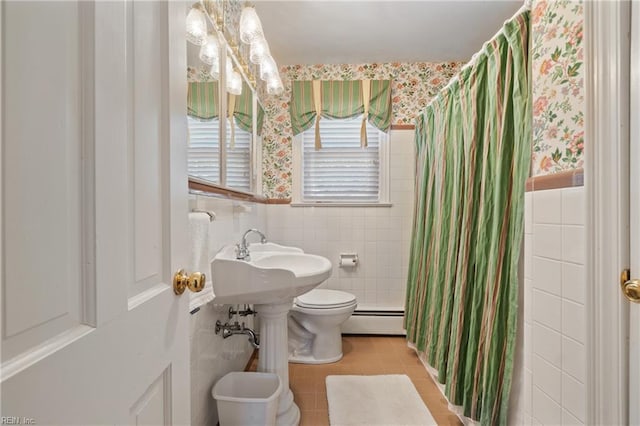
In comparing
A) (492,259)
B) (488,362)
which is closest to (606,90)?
(492,259)

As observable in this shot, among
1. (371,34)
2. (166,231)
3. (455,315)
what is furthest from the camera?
(371,34)

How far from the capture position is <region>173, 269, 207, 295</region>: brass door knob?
63cm

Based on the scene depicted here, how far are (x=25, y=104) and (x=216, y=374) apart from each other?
4.66ft

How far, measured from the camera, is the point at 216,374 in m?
1.42

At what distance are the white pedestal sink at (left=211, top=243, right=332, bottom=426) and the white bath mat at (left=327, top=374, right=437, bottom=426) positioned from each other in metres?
0.25

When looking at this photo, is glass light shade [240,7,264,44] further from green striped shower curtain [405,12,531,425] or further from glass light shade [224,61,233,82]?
green striped shower curtain [405,12,531,425]

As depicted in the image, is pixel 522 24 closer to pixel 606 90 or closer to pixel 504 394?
pixel 606 90

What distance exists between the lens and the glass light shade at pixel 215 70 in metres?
1.38

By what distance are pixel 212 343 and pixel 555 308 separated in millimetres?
1329

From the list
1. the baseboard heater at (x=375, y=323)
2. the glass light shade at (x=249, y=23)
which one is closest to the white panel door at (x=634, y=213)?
the glass light shade at (x=249, y=23)

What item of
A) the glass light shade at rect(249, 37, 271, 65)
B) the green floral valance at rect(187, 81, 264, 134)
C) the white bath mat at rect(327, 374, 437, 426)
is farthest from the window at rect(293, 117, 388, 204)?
the white bath mat at rect(327, 374, 437, 426)

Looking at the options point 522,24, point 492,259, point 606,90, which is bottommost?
point 492,259

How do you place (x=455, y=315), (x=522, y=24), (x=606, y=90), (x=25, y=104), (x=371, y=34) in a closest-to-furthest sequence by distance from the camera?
1. (x=25, y=104)
2. (x=606, y=90)
3. (x=522, y=24)
4. (x=455, y=315)
5. (x=371, y=34)

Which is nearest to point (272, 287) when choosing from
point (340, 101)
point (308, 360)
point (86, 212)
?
point (86, 212)
